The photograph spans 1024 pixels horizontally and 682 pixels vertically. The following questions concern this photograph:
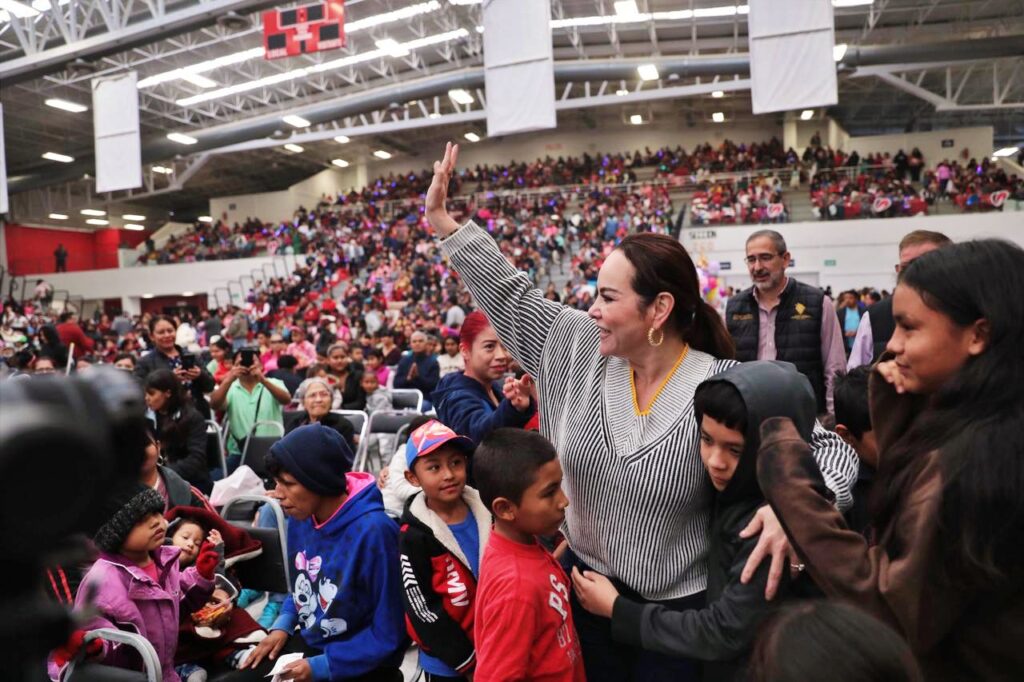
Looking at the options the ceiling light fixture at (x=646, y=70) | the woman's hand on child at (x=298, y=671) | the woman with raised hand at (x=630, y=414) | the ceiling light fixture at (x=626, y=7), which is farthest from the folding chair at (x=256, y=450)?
the ceiling light fixture at (x=626, y=7)

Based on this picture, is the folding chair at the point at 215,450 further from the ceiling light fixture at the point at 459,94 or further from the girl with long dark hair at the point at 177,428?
the ceiling light fixture at the point at 459,94

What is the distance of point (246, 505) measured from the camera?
144 inches

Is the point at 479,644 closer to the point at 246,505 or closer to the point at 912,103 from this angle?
the point at 246,505

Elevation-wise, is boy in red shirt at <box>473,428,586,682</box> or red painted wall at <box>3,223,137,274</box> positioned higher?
red painted wall at <box>3,223,137,274</box>

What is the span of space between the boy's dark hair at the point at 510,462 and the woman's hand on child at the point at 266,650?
114 centimetres

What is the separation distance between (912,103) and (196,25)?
23.9 meters

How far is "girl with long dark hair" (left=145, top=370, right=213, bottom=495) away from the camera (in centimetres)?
418

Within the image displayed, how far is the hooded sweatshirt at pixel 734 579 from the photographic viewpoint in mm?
1386

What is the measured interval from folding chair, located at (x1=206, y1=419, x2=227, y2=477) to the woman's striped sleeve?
3.66m

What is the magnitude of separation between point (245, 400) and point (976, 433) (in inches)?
209

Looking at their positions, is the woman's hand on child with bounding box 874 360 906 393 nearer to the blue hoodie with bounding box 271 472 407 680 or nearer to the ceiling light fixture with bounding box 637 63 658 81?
the blue hoodie with bounding box 271 472 407 680

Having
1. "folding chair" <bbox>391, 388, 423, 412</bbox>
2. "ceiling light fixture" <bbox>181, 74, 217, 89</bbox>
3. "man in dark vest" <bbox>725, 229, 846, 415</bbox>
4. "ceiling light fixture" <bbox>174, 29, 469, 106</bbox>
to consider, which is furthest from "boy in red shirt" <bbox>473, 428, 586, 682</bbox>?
"ceiling light fixture" <bbox>181, 74, 217, 89</bbox>

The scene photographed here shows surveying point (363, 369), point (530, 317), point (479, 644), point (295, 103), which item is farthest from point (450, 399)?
point (295, 103)

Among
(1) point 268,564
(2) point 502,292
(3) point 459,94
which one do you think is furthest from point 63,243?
(2) point 502,292
